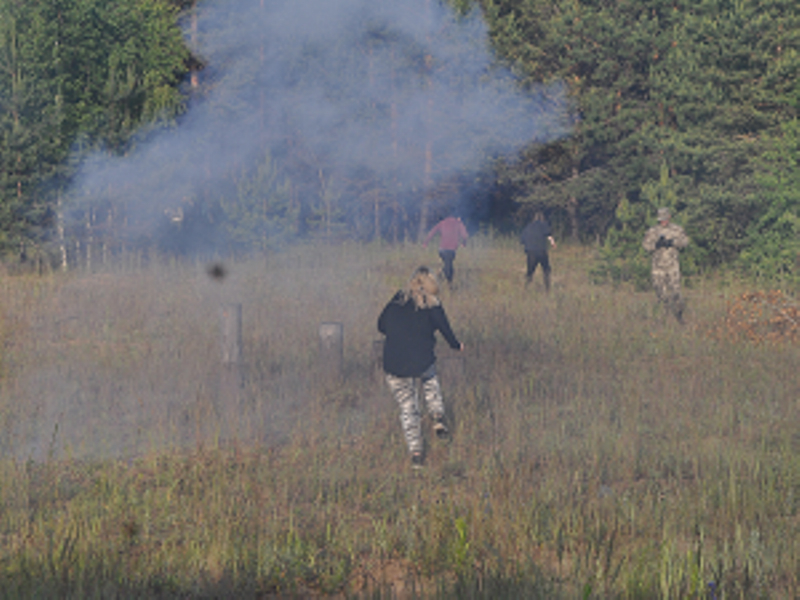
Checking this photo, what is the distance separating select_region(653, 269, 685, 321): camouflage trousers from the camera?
47.1 ft

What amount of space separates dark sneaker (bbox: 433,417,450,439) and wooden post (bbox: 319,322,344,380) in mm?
2346

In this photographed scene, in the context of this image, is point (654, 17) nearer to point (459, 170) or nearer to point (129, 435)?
point (459, 170)

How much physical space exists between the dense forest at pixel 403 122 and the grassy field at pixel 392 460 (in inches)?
253

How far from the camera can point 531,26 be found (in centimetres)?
2869

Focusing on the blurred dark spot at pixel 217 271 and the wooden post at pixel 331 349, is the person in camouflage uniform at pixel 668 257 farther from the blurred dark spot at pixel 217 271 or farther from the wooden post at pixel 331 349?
the blurred dark spot at pixel 217 271

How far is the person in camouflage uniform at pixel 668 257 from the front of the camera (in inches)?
562

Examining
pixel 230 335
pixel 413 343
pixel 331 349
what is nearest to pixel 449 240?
pixel 331 349

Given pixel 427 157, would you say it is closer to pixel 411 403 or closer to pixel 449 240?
pixel 449 240

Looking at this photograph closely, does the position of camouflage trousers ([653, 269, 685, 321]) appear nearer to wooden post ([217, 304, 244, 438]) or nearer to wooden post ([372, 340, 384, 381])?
wooden post ([372, 340, 384, 381])

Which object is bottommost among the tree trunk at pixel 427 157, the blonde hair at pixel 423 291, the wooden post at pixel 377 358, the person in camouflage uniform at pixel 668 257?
the wooden post at pixel 377 358

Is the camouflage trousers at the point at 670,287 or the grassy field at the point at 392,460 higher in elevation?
the camouflage trousers at the point at 670,287

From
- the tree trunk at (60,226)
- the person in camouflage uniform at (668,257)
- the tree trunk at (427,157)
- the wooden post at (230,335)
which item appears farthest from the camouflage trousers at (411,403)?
the tree trunk at (427,157)

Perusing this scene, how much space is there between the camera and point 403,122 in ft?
102

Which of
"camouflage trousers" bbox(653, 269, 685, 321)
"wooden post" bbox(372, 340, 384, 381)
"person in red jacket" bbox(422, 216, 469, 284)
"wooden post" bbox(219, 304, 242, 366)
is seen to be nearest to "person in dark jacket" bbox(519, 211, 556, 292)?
"person in red jacket" bbox(422, 216, 469, 284)
